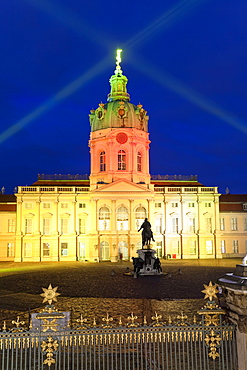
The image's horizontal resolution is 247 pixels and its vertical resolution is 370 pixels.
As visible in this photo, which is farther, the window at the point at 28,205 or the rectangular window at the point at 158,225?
the rectangular window at the point at 158,225

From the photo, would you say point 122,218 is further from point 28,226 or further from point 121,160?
point 28,226

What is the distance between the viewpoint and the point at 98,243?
5103 cm

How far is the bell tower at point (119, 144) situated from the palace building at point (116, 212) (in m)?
0.14

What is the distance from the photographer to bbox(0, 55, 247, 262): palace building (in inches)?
2025

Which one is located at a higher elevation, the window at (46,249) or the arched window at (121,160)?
the arched window at (121,160)

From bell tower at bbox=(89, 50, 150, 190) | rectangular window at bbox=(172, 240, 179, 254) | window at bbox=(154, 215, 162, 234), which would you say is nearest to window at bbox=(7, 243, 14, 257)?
bell tower at bbox=(89, 50, 150, 190)

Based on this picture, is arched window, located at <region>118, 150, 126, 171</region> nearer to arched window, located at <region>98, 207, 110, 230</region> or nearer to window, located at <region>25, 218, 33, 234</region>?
arched window, located at <region>98, 207, 110, 230</region>

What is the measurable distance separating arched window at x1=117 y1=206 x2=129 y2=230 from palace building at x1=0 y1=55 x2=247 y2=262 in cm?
7

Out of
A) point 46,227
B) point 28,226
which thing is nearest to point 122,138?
point 46,227

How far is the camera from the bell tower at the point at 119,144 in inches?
2151

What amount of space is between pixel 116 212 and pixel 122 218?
Answer: 1186 mm

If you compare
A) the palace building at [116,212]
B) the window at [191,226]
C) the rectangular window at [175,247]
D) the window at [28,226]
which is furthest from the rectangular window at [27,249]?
the window at [191,226]

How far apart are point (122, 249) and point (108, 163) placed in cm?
1260

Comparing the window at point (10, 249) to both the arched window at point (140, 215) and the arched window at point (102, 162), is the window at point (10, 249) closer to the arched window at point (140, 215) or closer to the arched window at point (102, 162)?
the arched window at point (102, 162)
